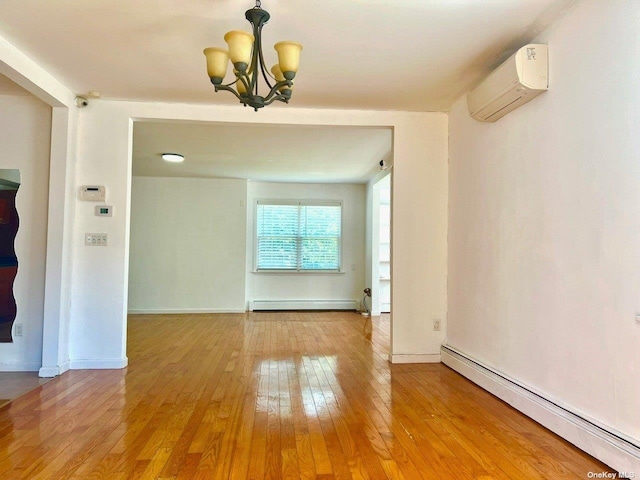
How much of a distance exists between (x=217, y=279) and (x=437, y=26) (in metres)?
5.73

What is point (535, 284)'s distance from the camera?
245cm

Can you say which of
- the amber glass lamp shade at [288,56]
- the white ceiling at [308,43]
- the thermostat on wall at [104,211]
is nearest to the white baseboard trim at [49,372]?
the thermostat on wall at [104,211]

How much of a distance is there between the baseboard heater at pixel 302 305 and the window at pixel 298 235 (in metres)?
0.64

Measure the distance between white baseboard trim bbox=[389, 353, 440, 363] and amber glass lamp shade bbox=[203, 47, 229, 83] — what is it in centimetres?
294

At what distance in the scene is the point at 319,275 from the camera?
24.6 ft

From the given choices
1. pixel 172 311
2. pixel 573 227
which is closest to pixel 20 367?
pixel 172 311

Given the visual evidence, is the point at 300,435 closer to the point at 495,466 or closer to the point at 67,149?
the point at 495,466

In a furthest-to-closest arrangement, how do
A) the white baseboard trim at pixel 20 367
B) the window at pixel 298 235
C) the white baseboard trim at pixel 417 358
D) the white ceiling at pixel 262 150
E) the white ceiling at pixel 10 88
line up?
the window at pixel 298 235 < the white ceiling at pixel 262 150 < the white baseboard trim at pixel 417 358 < the white baseboard trim at pixel 20 367 < the white ceiling at pixel 10 88

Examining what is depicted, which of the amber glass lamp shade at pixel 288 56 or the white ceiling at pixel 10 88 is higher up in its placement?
the white ceiling at pixel 10 88

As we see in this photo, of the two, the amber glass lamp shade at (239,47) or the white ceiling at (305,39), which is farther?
the white ceiling at (305,39)

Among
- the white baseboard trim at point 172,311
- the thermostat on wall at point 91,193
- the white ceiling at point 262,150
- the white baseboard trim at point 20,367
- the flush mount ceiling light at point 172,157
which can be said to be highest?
the white ceiling at point 262,150

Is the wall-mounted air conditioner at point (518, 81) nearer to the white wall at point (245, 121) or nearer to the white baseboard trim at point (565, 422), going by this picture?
the white wall at point (245, 121)

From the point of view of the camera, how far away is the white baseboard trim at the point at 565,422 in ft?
5.78

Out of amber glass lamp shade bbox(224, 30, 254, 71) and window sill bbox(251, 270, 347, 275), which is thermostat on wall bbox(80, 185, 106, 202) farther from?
window sill bbox(251, 270, 347, 275)
